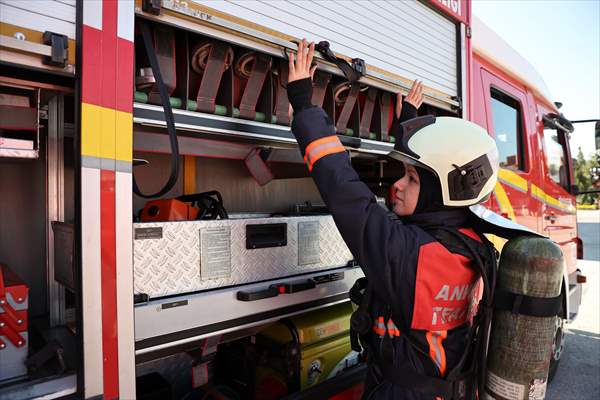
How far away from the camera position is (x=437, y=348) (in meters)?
1.48

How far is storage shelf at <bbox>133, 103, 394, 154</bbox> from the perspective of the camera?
1.40 metres

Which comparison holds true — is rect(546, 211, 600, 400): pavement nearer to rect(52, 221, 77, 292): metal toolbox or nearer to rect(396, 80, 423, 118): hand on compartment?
rect(396, 80, 423, 118): hand on compartment

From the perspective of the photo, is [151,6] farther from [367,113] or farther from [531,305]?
[531,305]

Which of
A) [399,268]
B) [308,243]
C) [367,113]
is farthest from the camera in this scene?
[367,113]

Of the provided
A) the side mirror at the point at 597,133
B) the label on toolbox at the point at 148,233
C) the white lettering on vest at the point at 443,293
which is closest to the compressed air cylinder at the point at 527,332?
the white lettering on vest at the point at 443,293

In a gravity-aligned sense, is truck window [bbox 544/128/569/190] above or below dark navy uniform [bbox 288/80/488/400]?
above

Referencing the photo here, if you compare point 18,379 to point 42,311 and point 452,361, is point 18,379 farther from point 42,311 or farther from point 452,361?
point 452,361

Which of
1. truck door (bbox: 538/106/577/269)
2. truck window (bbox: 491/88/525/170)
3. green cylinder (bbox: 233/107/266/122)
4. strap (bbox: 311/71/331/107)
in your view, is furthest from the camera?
truck door (bbox: 538/106/577/269)

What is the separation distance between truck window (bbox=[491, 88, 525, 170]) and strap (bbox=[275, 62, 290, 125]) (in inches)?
83.0

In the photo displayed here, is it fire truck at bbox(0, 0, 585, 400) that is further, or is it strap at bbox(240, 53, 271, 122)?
strap at bbox(240, 53, 271, 122)

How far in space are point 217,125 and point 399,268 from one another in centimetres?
88

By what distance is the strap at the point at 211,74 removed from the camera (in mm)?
1686

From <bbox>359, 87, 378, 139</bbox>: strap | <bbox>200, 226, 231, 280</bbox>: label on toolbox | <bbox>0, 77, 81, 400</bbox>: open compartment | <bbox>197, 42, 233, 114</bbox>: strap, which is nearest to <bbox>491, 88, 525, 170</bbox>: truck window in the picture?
<bbox>359, 87, 378, 139</bbox>: strap

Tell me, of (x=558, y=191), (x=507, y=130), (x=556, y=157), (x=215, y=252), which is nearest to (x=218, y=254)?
(x=215, y=252)
